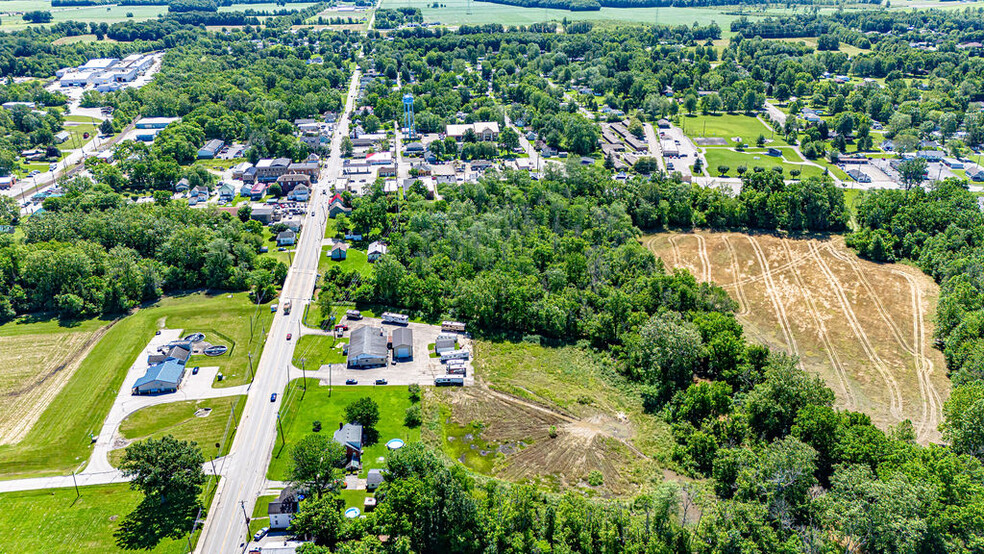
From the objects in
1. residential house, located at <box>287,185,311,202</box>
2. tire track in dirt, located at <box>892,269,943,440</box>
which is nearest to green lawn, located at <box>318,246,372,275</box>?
residential house, located at <box>287,185,311,202</box>

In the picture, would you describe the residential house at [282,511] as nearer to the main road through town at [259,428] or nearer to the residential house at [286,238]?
the main road through town at [259,428]

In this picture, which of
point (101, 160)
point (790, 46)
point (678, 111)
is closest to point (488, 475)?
point (101, 160)

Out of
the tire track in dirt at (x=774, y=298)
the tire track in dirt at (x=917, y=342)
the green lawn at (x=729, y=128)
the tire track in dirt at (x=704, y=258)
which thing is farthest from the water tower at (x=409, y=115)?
the tire track in dirt at (x=917, y=342)

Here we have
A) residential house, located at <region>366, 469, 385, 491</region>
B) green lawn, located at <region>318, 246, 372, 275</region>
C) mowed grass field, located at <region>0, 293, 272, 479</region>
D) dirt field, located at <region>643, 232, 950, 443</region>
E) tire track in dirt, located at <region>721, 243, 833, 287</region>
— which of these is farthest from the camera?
green lawn, located at <region>318, 246, 372, 275</region>

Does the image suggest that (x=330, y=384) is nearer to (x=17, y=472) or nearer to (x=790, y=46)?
(x=17, y=472)

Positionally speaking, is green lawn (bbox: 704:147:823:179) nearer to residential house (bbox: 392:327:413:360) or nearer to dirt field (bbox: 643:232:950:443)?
dirt field (bbox: 643:232:950:443)

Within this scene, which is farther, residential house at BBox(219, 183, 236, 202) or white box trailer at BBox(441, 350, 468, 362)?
residential house at BBox(219, 183, 236, 202)
